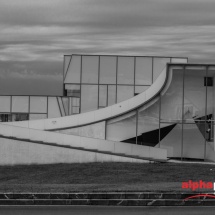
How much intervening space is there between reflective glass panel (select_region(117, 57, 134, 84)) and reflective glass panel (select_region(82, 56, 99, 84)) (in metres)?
2.48

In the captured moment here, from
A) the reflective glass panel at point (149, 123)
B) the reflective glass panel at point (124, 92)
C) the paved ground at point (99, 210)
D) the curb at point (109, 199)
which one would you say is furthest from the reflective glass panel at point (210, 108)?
the reflective glass panel at point (124, 92)

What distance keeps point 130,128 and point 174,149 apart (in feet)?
10.5

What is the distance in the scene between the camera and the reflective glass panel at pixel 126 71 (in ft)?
225

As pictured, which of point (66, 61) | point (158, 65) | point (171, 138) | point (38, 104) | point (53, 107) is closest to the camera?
point (171, 138)

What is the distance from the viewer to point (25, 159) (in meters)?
37.5

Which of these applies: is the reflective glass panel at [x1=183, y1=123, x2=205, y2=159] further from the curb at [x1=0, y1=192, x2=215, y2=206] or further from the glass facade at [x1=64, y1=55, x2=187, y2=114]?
the glass facade at [x1=64, y1=55, x2=187, y2=114]

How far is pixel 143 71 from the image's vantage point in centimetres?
6875

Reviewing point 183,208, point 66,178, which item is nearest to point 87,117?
point 66,178

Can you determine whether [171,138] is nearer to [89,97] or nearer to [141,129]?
[141,129]

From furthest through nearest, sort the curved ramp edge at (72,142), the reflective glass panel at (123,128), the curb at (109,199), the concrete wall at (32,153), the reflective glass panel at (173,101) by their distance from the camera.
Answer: the reflective glass panel at (123,128) < the reflective glass panel at (173,101) < the curved ramp edge at (72,142) < the concrete wall at (32,153) < the curb at (109,199)

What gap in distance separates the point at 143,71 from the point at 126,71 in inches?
72.7

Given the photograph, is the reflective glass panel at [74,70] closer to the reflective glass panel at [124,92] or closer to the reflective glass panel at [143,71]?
the reflective glass panel at [124,92]

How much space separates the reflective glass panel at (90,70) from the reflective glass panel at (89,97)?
656 millimetres

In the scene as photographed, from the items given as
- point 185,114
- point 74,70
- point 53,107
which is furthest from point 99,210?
point 74,70
